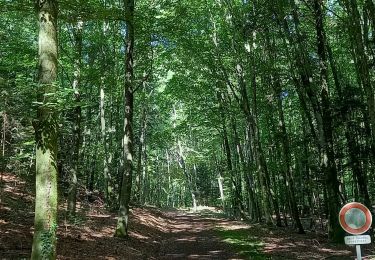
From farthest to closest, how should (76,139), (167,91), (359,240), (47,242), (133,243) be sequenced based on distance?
(167,91) → (133,243) → (76,139) → (47,242) → (359,240)

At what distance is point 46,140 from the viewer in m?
6.43

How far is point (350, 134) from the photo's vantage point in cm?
1845

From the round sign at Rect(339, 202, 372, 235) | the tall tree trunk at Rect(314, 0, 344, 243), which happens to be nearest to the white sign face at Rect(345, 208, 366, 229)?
the round sign at Rect(339, 202, 372, 235)

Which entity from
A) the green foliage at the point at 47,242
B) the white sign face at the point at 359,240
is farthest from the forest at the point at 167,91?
the white sign face at the point at 359,240

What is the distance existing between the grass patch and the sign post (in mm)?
7074

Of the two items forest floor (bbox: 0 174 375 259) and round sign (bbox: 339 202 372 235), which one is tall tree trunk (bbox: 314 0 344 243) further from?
round sign (bbox: 339 202 372 235)

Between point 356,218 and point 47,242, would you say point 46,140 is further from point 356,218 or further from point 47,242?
point 356,218

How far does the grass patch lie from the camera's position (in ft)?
43.0

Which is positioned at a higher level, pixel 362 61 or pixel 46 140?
pixel 362 61

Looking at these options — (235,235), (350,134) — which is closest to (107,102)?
(235,235)

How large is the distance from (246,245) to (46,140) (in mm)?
11341

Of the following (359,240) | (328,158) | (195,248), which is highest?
(328,158)

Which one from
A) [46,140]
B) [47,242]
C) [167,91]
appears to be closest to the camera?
[47,242]

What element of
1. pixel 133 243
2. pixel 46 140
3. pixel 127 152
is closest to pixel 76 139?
pixel 127 152
